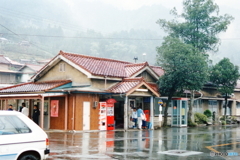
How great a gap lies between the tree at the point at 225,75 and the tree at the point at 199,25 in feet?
7.48

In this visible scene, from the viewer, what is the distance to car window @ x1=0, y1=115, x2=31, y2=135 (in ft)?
26.5

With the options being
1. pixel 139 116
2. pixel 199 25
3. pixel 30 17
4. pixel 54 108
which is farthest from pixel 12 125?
pixel 30 17

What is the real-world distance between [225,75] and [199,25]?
5710 mm

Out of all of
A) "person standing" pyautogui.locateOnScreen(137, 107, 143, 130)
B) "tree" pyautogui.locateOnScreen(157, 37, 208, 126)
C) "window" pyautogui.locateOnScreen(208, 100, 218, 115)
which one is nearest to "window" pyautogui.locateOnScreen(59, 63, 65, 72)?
"person standing" pyautogui.locateOnScreen(137, 107, 143, 130)

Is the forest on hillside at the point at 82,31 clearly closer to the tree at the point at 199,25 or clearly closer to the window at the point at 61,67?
the tree at the point at 199,25

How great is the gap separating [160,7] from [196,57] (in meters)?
172

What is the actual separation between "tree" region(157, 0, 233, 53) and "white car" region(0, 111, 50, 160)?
79.3 ft

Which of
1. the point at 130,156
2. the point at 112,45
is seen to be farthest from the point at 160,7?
the point at 130,156

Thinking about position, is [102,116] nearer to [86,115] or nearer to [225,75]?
[86,115]

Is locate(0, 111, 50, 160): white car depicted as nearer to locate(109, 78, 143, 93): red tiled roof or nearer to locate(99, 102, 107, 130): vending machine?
locate(99, 102, 107, 130): vending machine

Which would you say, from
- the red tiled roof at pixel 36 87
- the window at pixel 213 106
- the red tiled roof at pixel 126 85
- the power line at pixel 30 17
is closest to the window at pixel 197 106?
the window at pixel 213 106

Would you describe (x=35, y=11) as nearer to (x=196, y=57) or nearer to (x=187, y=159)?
(x=196, y=57)

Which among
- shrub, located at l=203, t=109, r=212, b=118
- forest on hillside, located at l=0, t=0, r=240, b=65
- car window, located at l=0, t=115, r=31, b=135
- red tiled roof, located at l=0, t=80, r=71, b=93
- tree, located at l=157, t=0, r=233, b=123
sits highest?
forest on hillside, located at l=0, t=0, r=240, b=65

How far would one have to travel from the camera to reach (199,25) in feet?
103
